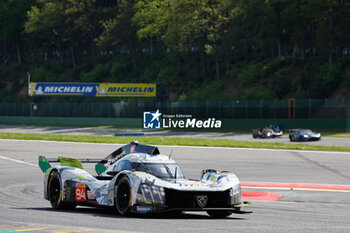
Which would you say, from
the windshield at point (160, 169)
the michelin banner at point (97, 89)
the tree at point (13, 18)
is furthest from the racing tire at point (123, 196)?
the tree at point (13, 18)

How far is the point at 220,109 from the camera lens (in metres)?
65.1

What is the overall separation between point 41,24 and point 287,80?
1927 inches

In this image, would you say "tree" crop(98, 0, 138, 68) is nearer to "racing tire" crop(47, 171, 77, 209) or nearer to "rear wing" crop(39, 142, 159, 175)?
"rear wing" crop(39, 142, 159, 175)

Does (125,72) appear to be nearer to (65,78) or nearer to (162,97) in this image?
(65,78)

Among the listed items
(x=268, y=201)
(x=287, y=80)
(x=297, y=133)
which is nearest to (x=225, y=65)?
(x=287, y=80)

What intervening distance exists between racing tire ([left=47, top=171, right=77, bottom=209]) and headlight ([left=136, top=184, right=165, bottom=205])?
2522 millimetres

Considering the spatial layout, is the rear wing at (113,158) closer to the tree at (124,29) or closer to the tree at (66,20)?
the tree at (124,29)

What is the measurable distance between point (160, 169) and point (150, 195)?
1.31m

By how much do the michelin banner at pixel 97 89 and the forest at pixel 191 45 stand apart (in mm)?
2788

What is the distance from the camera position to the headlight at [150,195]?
37.5 ft

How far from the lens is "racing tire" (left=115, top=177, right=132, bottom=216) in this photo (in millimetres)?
11750

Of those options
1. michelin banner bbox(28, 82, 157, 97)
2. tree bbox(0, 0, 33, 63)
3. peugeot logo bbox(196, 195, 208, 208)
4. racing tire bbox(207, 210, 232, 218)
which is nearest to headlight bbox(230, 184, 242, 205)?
racing tire bbox(207, 210, 232, 218)

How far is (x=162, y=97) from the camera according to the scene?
7725cm

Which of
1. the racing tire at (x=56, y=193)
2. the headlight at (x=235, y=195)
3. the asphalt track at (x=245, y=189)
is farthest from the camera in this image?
the racing tire at (x=56, y=193)
